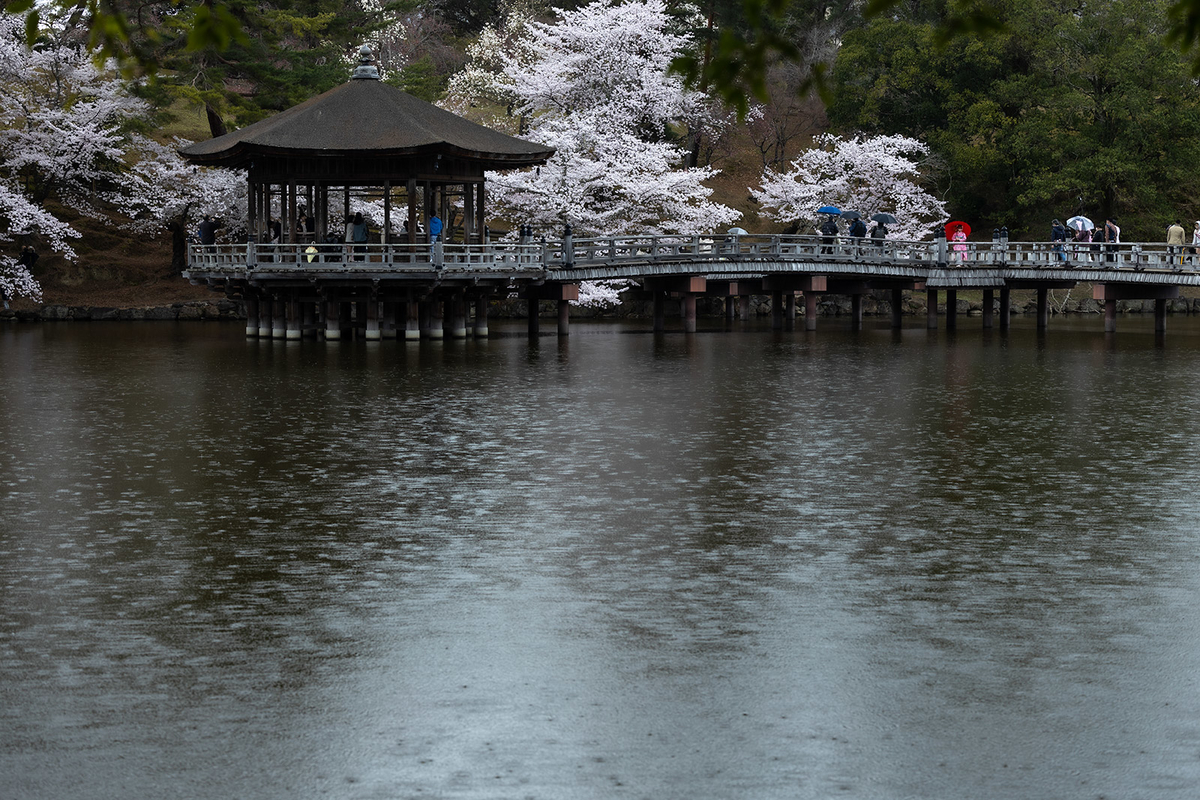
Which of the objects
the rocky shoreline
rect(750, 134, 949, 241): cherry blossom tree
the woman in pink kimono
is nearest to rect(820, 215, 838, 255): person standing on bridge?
the woman in pink kimono

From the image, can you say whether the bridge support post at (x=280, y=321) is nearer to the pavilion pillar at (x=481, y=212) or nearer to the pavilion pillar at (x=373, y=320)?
the pavilion pillar at (x=373, y=320)

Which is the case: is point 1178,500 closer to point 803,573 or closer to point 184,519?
point 803,573

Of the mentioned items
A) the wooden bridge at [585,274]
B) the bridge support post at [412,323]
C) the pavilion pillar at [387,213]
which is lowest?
the bridge support post at [412,323]

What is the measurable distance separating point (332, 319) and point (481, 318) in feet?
14.6

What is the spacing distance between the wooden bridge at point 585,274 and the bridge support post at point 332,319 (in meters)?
0.03

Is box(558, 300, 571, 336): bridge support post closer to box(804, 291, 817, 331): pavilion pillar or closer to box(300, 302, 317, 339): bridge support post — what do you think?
box(300, 302, 317, 339): bridge support post

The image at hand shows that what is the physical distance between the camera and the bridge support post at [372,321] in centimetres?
3500

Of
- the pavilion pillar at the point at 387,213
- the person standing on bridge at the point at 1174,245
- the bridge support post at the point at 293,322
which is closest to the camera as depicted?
the pavilion pillar at the point at 387,213

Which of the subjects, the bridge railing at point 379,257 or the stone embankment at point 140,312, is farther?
the stone embankment at point 140,312

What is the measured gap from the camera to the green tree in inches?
2028

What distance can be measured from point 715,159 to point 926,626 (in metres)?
58.9

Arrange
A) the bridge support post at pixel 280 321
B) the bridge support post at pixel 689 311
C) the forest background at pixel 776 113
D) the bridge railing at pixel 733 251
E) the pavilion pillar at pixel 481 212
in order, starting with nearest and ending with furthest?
the bridge support post at pixel 280 321, the pavilion pillar at pixel 481 212, the bridge railing at pixel 733 251, the bridge support post at pixel 689 311, the forest background at pixel 776 113

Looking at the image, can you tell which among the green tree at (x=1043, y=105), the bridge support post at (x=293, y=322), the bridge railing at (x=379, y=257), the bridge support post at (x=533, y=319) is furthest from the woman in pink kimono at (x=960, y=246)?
the bridge support post at (x=293, y=322)

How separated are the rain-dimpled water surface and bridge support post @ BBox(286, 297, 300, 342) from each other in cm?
1448
